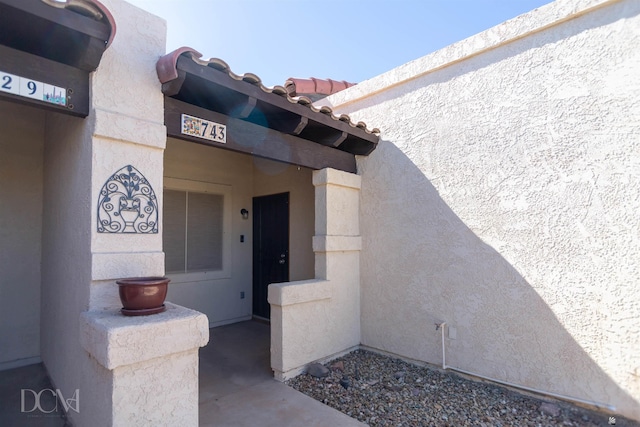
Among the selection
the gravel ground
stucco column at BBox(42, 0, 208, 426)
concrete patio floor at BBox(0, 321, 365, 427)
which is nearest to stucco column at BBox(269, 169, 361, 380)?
the gravel ground

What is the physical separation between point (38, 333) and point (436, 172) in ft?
23.9

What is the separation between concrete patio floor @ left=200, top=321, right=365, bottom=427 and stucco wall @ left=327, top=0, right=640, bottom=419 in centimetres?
218

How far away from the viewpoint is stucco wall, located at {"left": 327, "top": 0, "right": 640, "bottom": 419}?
13.3 feet

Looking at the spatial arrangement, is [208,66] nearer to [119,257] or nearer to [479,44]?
[119,257]

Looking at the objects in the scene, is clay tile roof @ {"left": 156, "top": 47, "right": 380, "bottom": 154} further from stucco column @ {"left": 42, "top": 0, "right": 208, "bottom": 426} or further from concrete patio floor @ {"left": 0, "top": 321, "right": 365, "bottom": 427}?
concrete patio floor @ {"left": 0, "top": 321, "right": 365, "bottom": 427}

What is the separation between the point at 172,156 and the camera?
7.46 metres

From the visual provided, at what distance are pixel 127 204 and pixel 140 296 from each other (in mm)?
1052

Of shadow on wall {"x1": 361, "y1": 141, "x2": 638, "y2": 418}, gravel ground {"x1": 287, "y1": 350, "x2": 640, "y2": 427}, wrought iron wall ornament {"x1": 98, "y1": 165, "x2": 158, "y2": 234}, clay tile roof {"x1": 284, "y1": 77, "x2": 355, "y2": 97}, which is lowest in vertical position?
gravel ground {"x1": 287, "y1": 350, "x2": 640, "y2": 427}

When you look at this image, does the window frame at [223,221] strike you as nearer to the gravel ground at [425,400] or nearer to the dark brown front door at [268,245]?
the dark brown front door at [268,245]

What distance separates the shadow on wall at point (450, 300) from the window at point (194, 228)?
369 centimetres

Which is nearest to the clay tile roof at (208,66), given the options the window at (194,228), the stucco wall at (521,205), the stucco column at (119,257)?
the stucco column at (119,257)

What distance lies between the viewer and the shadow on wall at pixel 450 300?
446 cm

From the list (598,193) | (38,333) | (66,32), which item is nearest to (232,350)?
(38,333)

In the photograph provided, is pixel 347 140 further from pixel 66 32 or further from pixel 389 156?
pixel 66 32
